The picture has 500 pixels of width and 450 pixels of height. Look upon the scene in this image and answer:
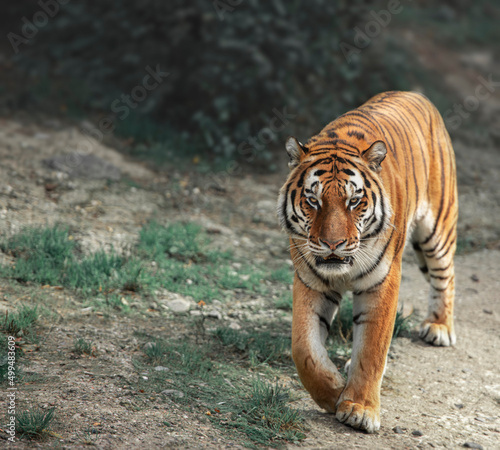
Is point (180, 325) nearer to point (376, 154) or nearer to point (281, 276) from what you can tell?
point (281, 276)

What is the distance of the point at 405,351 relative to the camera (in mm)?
4262

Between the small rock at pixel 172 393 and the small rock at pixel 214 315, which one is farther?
the small rock at pixel 214 315

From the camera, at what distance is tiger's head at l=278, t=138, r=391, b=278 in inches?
120

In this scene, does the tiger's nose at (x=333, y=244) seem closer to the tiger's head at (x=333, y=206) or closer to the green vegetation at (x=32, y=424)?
the tiger's head at (x=333, y=206)

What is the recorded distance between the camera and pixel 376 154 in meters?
3.24

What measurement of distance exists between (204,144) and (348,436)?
4.82 meters

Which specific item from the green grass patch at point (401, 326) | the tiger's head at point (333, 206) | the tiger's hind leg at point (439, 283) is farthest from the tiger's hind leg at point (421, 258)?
the tiger's head at point (333, 206)

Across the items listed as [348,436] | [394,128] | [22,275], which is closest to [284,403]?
[348,436]

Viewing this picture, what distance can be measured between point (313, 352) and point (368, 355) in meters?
0.28

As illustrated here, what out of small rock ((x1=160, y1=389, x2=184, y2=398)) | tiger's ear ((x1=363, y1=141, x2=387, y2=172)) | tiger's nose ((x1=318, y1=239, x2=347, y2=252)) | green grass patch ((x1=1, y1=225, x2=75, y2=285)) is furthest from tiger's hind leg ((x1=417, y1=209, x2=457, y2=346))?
green grass patch ((x1=1, y1=225, x2=75, y2=285))

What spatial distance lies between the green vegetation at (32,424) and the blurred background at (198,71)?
4.47 m

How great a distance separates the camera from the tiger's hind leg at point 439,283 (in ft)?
14.3

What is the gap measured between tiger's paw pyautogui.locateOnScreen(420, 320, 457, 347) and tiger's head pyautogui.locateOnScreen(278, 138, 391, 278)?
1.37 m

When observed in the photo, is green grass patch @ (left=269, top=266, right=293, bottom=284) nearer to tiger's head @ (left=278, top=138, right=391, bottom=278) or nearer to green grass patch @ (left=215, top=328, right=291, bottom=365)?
green grass patch @ (left=215, top=328, right=291, bottom=365)
